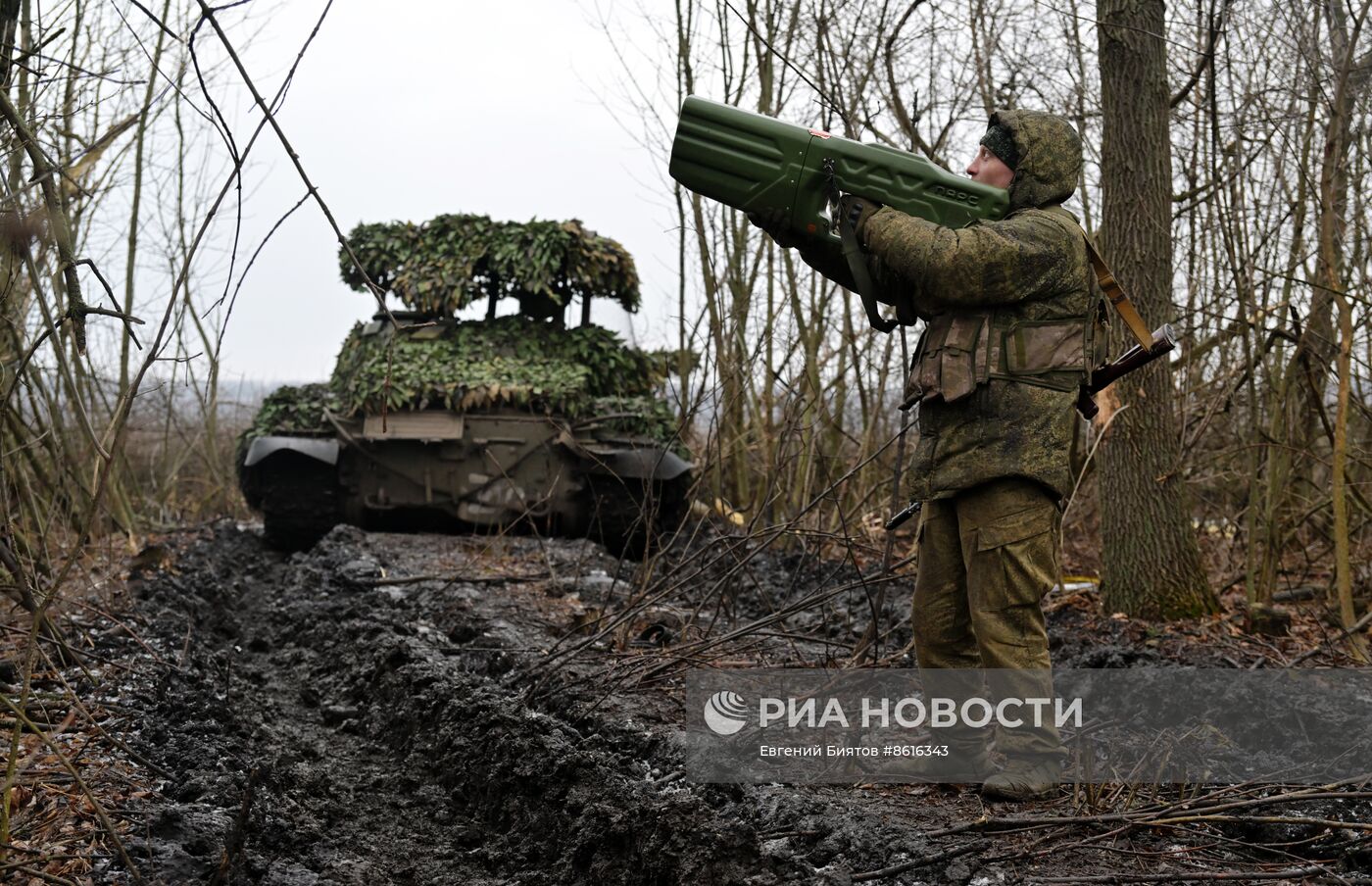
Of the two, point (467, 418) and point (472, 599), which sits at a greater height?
point (467, 418)

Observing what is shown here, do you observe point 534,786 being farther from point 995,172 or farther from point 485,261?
point 485,261

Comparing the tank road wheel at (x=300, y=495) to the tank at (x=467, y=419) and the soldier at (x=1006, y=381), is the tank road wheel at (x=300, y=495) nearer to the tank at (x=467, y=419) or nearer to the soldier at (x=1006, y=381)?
the tank at (x=467, y=419)

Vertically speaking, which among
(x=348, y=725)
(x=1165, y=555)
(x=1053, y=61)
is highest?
(x=1053, y=61)

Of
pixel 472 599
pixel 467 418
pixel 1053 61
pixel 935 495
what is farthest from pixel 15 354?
pixel 1053 61

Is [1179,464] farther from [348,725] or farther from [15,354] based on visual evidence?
[15,354]

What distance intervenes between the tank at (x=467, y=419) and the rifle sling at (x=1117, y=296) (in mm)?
5588

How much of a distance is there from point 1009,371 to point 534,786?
5.86ft

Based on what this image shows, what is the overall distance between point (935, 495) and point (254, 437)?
7516 millimetres

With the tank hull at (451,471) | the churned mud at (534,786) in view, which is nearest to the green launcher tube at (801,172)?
the churned mud at (534,786)

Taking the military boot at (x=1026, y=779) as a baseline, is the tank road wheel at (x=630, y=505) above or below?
above

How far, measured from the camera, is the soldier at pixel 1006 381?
11.1 ft

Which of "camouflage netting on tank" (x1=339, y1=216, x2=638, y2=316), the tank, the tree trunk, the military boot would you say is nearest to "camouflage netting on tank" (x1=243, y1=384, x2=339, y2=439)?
the tank

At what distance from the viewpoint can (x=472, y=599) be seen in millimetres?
6945

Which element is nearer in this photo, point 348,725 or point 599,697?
point 599,697
